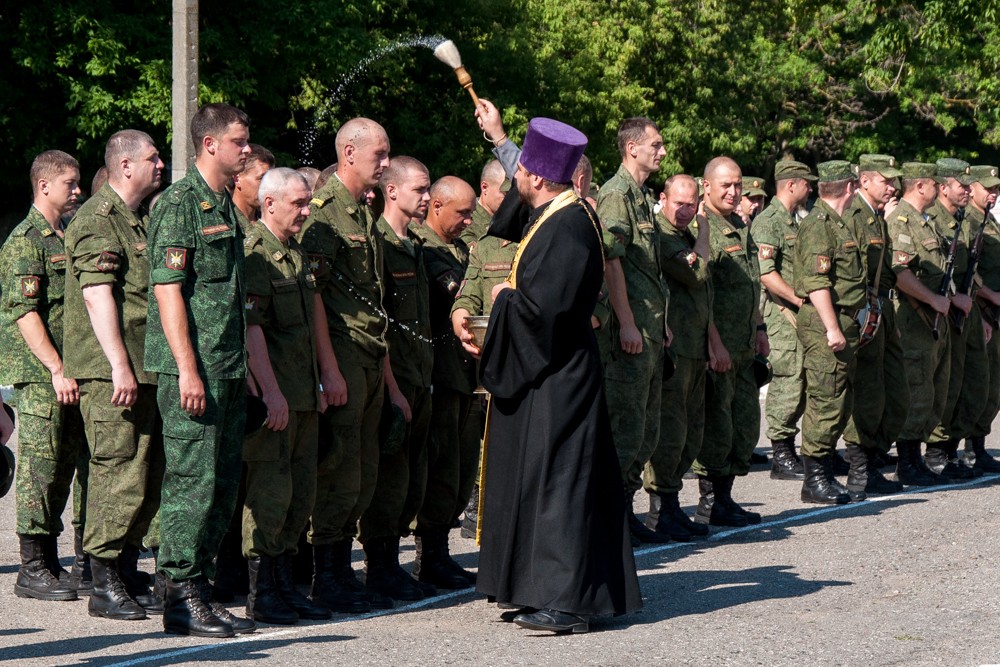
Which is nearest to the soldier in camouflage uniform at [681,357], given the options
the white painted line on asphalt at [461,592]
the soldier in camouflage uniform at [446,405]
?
the white painted line on asphalt at [461,592]

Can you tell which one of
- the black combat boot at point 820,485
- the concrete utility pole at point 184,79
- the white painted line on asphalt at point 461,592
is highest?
the concrete utility pole at point 184,79

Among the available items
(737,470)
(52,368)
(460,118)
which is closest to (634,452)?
(737,470)

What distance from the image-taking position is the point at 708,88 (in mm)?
38188

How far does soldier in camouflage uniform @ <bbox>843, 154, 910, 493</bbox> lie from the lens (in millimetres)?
12062

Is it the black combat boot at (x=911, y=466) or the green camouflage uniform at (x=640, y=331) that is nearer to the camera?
the green camouflage uniform at (x=640, y=331)

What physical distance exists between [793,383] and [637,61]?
2550 centimetres

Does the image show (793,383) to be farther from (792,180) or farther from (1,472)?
(1,472)

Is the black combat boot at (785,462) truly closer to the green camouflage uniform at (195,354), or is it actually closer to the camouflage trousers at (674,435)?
the camouflage trousers at (674,435)

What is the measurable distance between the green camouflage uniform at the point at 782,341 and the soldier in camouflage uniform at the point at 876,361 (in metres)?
0.80

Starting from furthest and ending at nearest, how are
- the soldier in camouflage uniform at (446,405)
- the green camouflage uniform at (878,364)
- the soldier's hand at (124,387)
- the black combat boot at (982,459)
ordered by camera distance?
the black combat boot at (982,459) < the green camouflage uniform at (878,364) < the soldier in camouflage uniform at (446,405) < the soldier's hand at (124,387)

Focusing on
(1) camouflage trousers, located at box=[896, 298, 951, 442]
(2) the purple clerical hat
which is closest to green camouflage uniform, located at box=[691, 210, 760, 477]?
(1) camouflage trousers, located at box=[896, 298, 951, 442]

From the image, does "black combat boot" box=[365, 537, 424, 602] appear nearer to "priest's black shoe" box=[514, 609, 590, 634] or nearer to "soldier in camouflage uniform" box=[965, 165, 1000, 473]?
"priest's black shoe" box=[514, 609, 590, 634]

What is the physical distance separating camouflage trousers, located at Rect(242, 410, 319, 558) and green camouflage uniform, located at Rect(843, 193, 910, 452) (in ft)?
17.8

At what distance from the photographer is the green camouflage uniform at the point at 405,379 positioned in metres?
8.55
